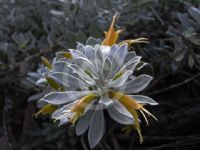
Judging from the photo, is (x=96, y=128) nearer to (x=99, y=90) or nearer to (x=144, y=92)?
(x=99, y=90)

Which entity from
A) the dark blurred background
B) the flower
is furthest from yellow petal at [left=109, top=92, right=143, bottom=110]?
the dark blurred background

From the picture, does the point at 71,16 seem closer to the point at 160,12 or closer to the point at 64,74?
the point at 160,12

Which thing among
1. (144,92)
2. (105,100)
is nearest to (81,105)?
(105,100)

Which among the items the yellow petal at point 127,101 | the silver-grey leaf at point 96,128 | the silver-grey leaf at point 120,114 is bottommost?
the silver-grey leaf at point 96,128

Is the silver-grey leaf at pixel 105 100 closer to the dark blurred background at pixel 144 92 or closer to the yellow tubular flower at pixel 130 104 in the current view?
the yellow tubular flower at pixel 130 104

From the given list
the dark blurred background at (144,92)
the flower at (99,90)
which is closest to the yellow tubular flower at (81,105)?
the flower at (99,90)

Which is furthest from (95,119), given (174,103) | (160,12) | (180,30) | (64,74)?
(160,12)

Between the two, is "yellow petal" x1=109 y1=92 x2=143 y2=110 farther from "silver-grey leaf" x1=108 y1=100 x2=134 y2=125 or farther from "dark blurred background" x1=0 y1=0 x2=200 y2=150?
"dark blurred background" x1=0 y1=0 x2=200 y2=150

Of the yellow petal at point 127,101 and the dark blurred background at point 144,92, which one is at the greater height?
the yellow petal at point 127,101
